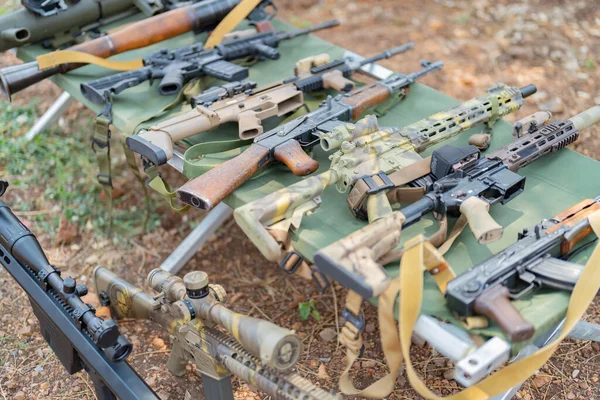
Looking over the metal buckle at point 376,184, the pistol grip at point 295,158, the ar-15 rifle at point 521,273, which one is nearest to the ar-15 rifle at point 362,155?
the metal buckle at point 376,184

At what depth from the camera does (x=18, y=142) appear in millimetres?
5359

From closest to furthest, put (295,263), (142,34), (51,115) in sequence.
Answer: (295,263)
(142,34)
(51,115)

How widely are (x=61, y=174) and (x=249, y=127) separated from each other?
2.30 m

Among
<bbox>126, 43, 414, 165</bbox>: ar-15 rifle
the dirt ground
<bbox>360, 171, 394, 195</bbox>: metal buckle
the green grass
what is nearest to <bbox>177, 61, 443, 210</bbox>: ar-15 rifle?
<bbox>126, 43, 414, 165</bbox>: ar-15 rifle

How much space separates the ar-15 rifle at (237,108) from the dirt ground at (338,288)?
119 centimetres

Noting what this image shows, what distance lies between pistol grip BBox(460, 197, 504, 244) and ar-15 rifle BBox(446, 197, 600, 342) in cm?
10

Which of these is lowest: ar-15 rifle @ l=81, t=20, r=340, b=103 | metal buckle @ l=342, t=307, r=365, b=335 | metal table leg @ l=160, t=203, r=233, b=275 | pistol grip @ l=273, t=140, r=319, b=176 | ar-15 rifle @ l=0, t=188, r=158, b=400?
metal table leg @ l=160, t=203, r=233, b=275

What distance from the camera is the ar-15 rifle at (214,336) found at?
8.23 feet

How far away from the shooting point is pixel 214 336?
2814 millimetres

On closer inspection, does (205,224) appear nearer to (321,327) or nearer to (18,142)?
(321,327)

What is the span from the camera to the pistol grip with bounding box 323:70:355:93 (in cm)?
400

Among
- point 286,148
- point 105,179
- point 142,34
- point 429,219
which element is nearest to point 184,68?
point 142,34

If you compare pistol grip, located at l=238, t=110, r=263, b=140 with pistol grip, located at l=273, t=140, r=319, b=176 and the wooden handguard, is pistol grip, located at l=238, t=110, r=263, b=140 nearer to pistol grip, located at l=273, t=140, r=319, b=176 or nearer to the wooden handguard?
pistol grip, located at l=273, t=140, r=319, b=176

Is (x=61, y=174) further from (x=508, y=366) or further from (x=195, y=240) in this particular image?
(x=508, y=366)
